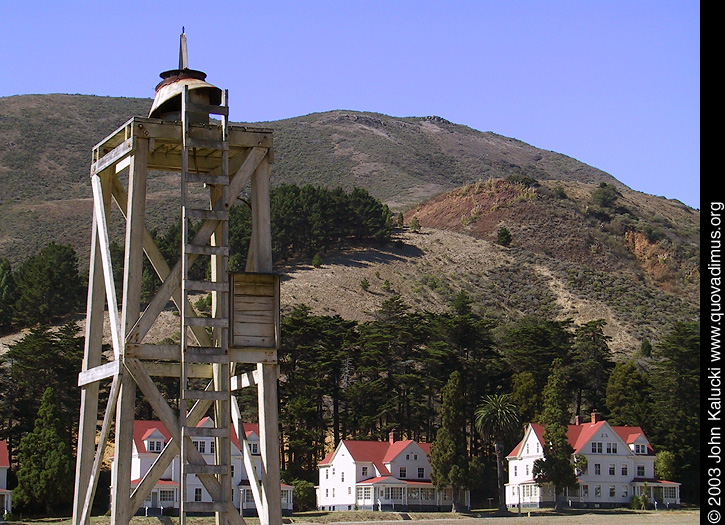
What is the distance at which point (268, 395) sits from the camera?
2009cm

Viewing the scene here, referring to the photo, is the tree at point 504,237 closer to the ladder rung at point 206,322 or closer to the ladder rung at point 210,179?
the ladder rung at point 210,179

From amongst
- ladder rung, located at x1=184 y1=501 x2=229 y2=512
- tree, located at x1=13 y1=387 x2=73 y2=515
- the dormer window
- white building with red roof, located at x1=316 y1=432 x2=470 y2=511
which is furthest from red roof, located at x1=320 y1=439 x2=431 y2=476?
ladder rung, located at x1=184 y1=501 x2=229 y2=512

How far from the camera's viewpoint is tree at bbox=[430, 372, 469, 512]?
71312mm

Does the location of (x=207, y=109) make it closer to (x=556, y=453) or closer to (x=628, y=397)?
(x=556, y=453)

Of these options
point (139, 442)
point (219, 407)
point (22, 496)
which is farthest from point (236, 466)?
point (219, 407)

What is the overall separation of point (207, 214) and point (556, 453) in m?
57.0

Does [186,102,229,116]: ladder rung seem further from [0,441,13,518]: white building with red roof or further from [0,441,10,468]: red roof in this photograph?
[0,441,10,468]: red roof

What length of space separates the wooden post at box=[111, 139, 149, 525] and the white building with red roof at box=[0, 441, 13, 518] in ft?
153

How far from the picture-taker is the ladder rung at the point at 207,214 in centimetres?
1945

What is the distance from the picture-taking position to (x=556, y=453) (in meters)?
73.4

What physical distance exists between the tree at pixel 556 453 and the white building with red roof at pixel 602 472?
2.52 meters

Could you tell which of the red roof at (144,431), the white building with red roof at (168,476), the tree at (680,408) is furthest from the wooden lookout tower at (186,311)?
the tree at (680,408)

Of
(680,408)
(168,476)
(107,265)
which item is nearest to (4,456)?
(168,476)

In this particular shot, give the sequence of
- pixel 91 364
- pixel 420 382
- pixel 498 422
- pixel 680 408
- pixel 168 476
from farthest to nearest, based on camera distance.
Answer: pixel 420 382
pixel 680 408
pixel 498 422
pixel 168 476
pixel 91 364
